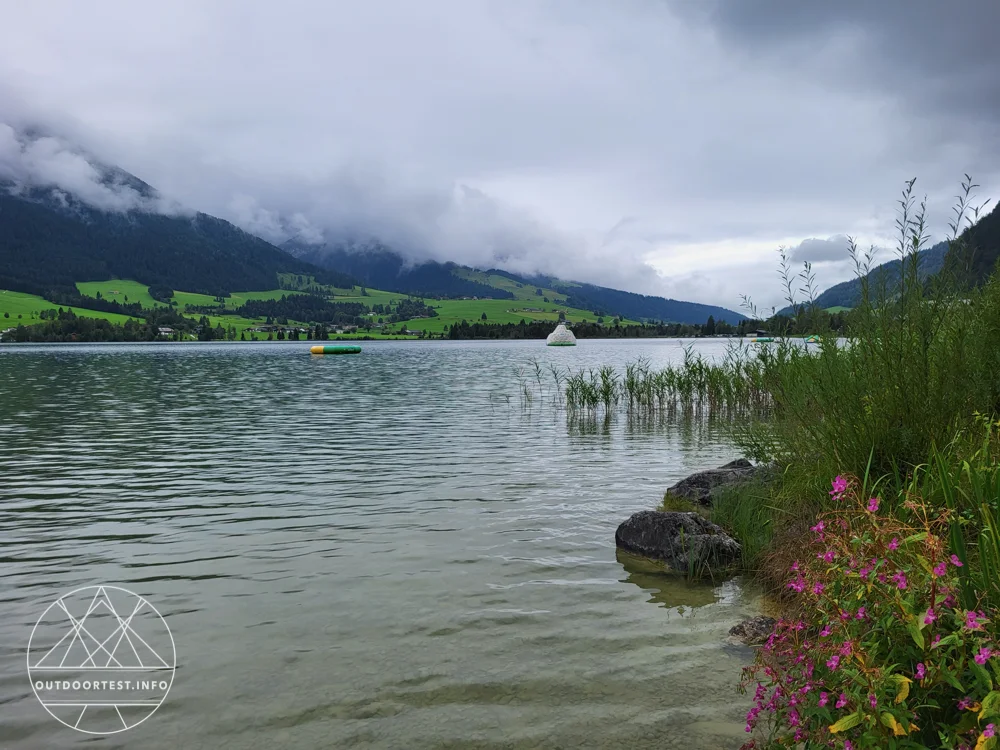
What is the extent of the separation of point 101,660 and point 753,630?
786 centimetres

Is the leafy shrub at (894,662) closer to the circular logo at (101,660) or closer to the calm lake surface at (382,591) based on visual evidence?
the calm lake surface at (382,591)

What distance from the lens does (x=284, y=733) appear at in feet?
19.2

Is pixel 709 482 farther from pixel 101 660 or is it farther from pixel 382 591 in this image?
pixel 101 660

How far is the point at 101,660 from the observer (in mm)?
7398

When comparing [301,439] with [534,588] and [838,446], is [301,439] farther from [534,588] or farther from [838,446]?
[838,446]

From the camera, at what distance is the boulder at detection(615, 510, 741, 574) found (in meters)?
9.93

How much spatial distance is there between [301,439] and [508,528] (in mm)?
14122

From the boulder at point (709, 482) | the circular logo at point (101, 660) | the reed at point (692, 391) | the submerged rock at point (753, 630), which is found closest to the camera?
the circular logo at point (101, 660)

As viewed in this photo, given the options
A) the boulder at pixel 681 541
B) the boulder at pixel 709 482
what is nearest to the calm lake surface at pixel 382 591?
the boulder at pixel 681 541

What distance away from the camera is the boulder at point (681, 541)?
993 centimetres

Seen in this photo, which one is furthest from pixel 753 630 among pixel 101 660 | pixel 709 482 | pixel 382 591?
pixel 101 660

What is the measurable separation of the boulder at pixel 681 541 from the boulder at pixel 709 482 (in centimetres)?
237

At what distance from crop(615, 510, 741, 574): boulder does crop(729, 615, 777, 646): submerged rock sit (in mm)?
1894

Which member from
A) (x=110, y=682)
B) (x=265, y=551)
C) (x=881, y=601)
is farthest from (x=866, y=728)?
(x=265, y=551)
